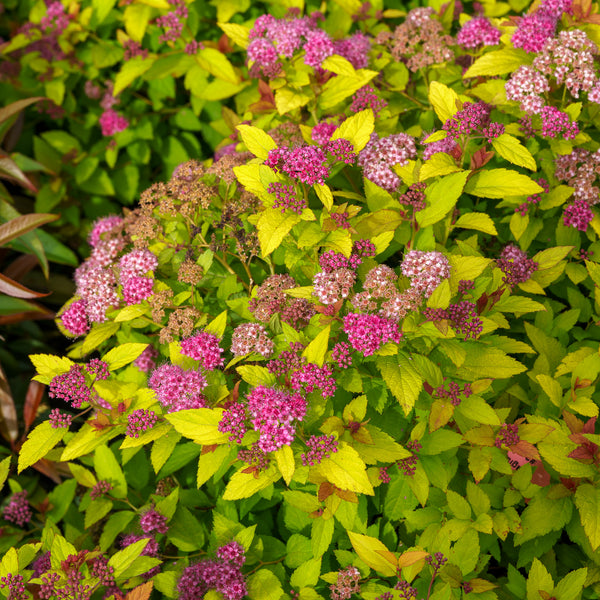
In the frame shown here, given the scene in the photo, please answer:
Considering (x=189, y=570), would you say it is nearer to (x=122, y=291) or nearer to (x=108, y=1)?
(x=122, y=291)

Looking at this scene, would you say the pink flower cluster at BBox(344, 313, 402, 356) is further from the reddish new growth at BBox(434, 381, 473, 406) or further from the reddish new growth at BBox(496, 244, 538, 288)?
the reddish new growth at BBox(496, 244, 538, 288)

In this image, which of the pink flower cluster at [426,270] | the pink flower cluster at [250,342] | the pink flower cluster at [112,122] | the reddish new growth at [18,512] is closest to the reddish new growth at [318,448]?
the pink flower cluster at [250,342]

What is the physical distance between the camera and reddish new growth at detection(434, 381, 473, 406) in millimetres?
2059

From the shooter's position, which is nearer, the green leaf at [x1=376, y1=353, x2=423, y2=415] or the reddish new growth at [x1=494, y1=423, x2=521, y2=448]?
the green leaf at [x1=376, y1=353, x2=423, y2=415]

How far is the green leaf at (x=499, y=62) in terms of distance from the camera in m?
2.64

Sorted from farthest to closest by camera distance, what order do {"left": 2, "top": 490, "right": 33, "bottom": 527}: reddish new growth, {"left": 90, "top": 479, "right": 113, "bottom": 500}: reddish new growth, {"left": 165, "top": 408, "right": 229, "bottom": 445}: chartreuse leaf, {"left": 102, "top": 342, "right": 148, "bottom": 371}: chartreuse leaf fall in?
{"left": 2, "top": 490, "right": 33, "bottom": 527}: reddish new growth < {"left": 90, "top": 479, "right": 113, "bottom": 500}: reddish new growth < {"left": 102, "top": 342, "right": 148, "bottom": 371}: chartreuse leaf < {"left": 165, "top": 408, "right": 229, "bottom": 445}: chartreuse leaf

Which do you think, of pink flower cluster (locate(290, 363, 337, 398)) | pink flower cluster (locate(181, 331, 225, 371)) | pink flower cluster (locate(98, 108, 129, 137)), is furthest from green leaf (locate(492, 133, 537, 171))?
pink flower cluster (locate(98, 108, 129, 137))

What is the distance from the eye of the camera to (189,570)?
217cm

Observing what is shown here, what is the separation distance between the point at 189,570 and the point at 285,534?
477mm

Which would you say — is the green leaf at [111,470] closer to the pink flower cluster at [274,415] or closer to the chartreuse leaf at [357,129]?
the pink flower cluster at [274,415]

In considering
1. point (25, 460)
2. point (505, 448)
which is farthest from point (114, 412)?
point (505, 448)

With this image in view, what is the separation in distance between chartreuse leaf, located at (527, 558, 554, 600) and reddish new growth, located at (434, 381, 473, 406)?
2.05 feet

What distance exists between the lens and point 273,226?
2.09m

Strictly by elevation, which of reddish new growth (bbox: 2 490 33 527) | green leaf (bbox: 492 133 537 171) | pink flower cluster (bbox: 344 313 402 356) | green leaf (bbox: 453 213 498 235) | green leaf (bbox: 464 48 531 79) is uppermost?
green leaf (bbox: 464 48 531 79)
